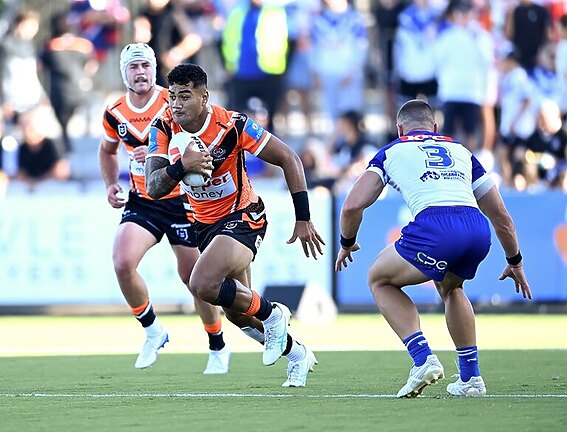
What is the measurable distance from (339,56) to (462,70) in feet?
6.95

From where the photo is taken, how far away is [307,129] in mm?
22250

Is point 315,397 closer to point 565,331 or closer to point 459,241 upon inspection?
point 459,241

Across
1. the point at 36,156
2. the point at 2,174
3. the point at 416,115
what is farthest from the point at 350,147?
the point at 416,115

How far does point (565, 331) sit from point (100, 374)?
6.57 m

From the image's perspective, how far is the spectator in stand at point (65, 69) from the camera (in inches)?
870

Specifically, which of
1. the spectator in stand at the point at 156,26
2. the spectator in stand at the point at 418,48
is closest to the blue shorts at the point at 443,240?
the spectator in stand at the point at 418,48

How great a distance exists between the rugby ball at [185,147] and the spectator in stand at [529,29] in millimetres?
11965

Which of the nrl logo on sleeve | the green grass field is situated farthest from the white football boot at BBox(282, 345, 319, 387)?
the nrl logo on sleeve

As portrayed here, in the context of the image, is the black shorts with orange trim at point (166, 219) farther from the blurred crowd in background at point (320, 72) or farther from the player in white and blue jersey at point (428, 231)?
the blurred crowd in background at point (320, 72)

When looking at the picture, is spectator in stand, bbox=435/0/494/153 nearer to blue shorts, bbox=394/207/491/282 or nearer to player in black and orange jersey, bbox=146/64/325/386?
player in black and orange jersey, bbox=146/64/325/386

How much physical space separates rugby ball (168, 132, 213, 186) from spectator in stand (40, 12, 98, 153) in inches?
498

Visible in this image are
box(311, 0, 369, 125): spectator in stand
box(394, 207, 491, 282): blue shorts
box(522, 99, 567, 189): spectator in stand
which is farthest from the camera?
box(311, 0, 369, 125): spectator in stand

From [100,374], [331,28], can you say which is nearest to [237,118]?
Result: [100,374]

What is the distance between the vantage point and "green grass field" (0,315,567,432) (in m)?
7.76
